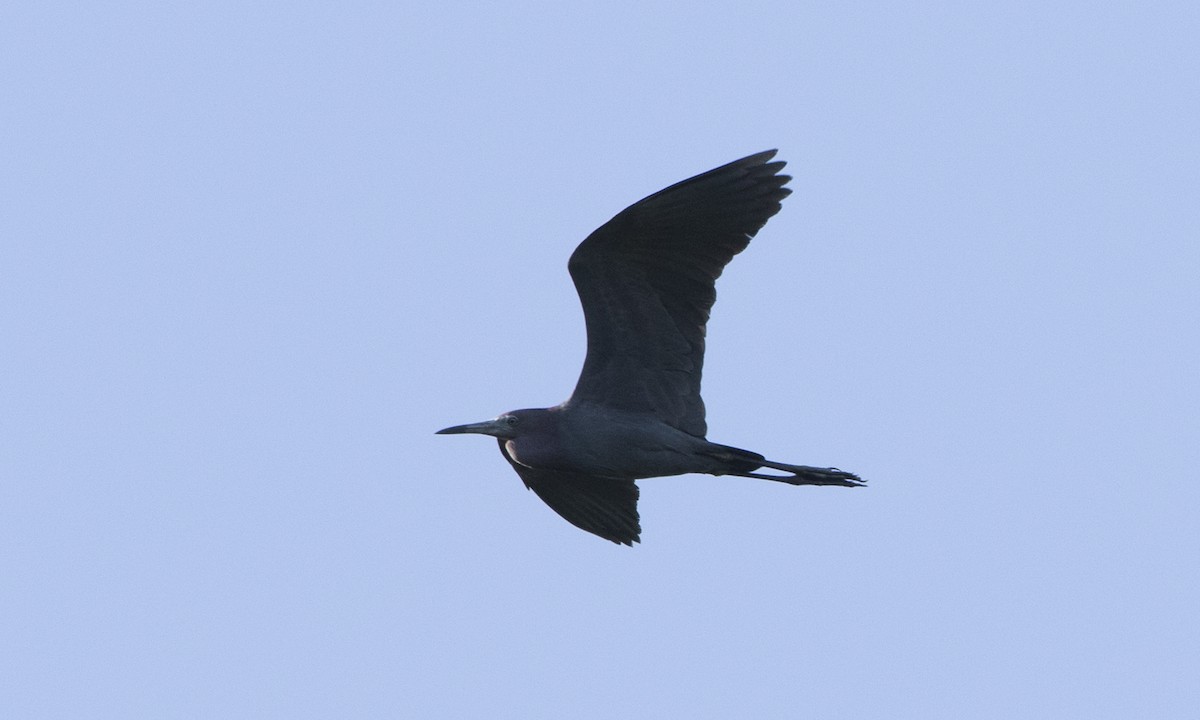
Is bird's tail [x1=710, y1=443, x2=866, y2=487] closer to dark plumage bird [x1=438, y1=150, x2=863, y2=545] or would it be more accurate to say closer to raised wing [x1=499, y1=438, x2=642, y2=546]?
dark plumage bird [x1=438, y1=150, x2=863, y2=545]

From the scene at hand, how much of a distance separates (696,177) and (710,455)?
6.34 feet

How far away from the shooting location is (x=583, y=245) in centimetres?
1126

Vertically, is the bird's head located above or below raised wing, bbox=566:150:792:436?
below

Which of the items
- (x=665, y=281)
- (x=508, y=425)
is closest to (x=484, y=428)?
(x=508, y=425)

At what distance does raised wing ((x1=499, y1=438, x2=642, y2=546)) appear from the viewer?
500 inches

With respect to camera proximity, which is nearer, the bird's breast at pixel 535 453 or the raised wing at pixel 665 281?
the raised wing at pixel 665 281

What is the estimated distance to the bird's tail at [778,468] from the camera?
11359 millimetres

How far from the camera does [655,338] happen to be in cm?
1159

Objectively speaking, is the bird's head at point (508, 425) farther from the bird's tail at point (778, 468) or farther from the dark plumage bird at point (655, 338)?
the bird's tail at point (778, 468)

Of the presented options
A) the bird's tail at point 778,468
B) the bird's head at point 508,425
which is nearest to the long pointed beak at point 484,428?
the bird's head at point 508,425

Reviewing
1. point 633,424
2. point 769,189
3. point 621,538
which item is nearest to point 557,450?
point 633,424

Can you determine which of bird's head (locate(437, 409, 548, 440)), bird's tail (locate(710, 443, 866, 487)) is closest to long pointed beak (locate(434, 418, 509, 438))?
bird's head (locate(437, 409, 548, 440))

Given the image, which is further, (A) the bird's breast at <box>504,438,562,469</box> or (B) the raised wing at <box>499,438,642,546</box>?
(B) the raised wing at <box>499,438,642,546</box>

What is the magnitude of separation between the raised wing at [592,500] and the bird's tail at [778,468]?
1321 millimetres
